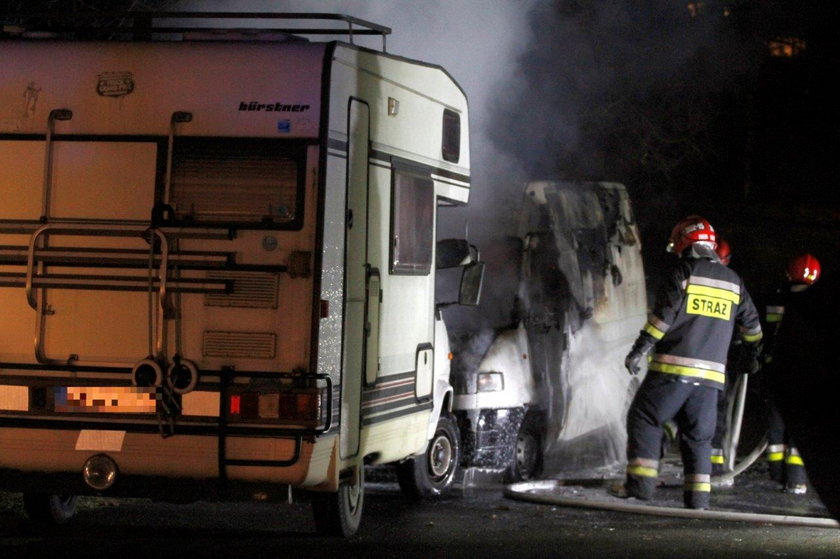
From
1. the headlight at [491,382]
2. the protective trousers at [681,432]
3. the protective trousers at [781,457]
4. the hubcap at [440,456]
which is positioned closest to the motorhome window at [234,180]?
the protective trousers at [681,432]

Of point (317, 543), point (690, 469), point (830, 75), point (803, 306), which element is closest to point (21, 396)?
point (317, 543)

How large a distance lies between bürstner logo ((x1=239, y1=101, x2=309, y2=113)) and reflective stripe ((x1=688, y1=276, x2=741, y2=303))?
349 cm

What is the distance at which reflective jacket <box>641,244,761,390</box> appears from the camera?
9.12m

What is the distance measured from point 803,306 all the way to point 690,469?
257 inches

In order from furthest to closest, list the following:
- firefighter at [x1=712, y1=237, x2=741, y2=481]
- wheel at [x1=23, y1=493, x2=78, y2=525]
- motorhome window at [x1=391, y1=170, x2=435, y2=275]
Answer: firefighter at [x1=712, y1=237, x2=741, y2=481]
wheel at [x1=23, y1=493, x2=78, y2=525]
motorhome window at [x1=391, y1=170, x2=435, y2=275]

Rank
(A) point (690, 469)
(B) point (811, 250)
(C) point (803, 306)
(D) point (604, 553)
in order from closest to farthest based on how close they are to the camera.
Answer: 1. (C) point (803, 306)
2. (D) point (604, 553)
3. (A) point (690, 469)
4. (B) point (811, 250)

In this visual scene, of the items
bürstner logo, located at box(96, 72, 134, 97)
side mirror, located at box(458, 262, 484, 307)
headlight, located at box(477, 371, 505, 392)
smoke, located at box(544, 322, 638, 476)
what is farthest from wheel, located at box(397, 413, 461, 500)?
bürstner logo, located at box(96, 72, 134, 97)

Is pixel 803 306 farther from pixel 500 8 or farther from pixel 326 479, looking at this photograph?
pixel 500 8

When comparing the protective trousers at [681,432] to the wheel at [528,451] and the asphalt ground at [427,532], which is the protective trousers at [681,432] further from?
the wheel at [528,451]

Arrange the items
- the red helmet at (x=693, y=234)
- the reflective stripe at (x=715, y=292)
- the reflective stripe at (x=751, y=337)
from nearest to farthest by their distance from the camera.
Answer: the reflective stripe at (x=715, y=292), the red helmet at (x=693, y=234), the reflective stripe at (x=751, y=337)

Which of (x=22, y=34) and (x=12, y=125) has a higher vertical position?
(x=22, y=34)

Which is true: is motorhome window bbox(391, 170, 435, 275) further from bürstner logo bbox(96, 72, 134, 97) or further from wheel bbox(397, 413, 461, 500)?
wheel bbox(397, 413, 461, 500)

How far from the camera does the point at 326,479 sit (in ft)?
23.1

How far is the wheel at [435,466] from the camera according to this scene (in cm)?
974
